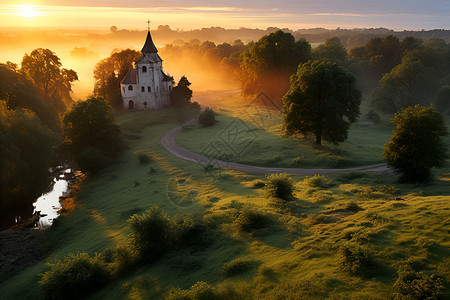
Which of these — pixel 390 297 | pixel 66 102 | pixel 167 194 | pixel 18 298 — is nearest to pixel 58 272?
pixel 18 298

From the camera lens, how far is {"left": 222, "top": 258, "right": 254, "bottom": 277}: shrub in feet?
64.3

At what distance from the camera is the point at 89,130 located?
53.3 m

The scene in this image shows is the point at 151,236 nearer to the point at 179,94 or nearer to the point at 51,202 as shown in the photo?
the point at 51,202

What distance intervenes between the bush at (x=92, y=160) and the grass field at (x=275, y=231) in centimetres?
370

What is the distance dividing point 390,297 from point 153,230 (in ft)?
54.0

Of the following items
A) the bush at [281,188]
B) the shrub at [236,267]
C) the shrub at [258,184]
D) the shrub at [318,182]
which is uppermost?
the bush at [281,188]

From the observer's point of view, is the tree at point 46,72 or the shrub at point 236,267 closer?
the shrub at point 236,267

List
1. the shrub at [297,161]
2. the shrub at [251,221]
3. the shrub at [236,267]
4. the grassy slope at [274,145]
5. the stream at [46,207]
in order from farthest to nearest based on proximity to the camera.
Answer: the grassy slope at [274,145] → the shrub at [297,161] → the stream at [46,207] → the shrub at [251,221] → the shrub at [236,267]

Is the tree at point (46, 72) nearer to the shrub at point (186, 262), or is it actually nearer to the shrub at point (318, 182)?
the shrub at point (186, 262)

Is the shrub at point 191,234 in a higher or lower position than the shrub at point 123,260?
higher

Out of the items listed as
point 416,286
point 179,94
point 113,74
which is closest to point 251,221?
point 416,286

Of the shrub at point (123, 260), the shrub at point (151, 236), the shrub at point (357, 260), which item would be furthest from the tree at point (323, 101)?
the shrub at point (123, 260)

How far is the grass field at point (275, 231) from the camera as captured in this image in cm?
1683

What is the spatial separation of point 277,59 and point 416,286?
7753cm
